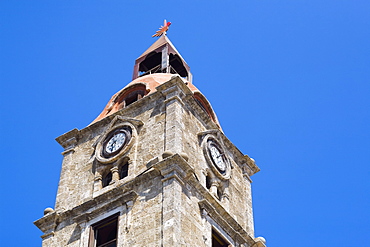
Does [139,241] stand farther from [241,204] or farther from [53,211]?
[241,204]

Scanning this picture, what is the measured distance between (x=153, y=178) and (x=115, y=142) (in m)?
5.25

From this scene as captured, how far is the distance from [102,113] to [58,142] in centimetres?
323

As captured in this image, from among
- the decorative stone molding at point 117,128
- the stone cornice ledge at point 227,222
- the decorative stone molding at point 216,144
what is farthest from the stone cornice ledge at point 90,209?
the decorative stone molding at point 216,144

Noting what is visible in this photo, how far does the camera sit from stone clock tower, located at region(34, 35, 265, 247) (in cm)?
4059

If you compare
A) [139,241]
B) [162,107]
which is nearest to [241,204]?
[162,107]

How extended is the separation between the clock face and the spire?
933cm

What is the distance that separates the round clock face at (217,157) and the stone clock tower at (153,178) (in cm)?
7

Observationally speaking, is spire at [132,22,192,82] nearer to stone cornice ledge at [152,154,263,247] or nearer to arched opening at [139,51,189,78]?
arched opening at [139,51,189,78]

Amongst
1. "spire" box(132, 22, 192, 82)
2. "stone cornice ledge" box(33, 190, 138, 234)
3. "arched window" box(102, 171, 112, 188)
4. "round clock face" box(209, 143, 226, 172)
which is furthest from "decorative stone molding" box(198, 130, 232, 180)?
"spire" box(132, 22, 192, 82)

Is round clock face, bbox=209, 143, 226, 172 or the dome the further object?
the dome

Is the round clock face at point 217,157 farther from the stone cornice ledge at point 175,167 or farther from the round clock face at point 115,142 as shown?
the stone cornice ledge at point 175,167

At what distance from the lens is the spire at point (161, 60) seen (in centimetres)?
5619

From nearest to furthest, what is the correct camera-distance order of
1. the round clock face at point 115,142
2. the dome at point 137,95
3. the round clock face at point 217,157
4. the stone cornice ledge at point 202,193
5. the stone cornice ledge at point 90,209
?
the stone cornice ledge at point 202,193
the stone cornice ledge at point 90,209
the round clock face at point 115,142
the round clock face at point 217,157
the dome at point 137,95

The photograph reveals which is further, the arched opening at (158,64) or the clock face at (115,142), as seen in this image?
the arched opening at (158,64)
